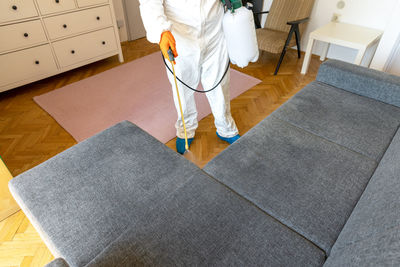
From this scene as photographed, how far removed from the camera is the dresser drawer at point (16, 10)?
225 cm

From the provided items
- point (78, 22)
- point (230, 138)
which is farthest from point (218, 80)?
point (78, 22)

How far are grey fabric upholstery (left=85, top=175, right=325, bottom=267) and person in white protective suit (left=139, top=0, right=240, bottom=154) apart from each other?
0.80 meters

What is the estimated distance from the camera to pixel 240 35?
4.97ft

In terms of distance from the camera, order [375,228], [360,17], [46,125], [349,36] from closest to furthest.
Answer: [375,228] → [46,125] → [349,36] → [360,17]

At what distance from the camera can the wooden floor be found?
1.41 m

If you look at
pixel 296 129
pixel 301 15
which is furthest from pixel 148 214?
pixel 301 15

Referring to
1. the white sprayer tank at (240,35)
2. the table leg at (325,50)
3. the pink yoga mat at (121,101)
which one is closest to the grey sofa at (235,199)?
the white sprayer tank at (240,35)

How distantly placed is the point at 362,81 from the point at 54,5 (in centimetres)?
273

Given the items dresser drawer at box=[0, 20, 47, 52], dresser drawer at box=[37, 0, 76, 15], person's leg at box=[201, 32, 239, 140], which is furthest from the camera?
dresser drawer at box=[37, 0, 76, 15]

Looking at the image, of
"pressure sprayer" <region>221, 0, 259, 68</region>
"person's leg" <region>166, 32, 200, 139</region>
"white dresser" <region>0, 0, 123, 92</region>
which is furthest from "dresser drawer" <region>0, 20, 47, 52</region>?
"pressure sprayer" <region>221, 0, 259, 68</region>

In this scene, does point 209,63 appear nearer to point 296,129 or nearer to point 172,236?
point 296,129

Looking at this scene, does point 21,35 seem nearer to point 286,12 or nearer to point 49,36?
point 49,36

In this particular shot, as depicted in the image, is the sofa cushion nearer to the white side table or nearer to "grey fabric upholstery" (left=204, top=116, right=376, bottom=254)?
"grey fabric upholstery" (left=204, top=116, right=376, bottom=254)

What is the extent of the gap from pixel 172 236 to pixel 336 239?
1.93ft
